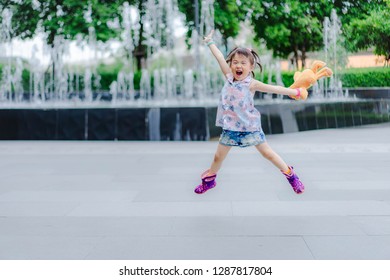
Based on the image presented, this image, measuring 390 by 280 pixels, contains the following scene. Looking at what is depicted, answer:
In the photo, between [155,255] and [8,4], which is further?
[8,4]

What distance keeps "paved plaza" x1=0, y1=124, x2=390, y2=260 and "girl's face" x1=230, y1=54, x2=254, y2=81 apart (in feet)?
4.03

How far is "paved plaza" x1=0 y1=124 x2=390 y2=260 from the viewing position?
13.5 feet

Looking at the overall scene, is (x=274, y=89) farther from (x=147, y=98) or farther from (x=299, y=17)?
(x=299, y=17)

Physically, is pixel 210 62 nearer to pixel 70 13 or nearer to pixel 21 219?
pixel 70 13

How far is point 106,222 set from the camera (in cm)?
493

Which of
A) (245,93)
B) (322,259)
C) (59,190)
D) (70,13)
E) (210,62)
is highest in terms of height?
(70,13)

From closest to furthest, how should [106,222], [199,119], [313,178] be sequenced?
1. [106,222]
2. [313,178]
3. [199,119]

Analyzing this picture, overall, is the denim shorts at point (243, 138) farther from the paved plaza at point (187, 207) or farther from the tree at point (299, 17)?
the tree at point (299, 17)

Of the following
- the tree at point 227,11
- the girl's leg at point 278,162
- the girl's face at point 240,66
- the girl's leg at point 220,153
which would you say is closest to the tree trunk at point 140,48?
the tree at point 227,11

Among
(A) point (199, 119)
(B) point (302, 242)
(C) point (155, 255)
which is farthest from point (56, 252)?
(A) point (199, 119)

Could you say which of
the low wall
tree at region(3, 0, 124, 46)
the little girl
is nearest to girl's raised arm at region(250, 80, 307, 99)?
the little girl

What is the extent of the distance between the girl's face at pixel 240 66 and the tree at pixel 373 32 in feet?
78.1

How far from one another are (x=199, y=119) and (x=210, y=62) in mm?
15516

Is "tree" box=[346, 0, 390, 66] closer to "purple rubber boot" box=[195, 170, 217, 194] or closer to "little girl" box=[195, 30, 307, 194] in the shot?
"purple rubber boot" box=[195, 170, 217, 194]
